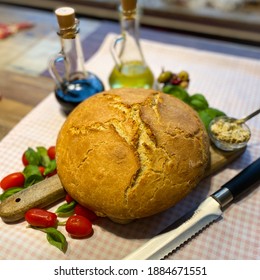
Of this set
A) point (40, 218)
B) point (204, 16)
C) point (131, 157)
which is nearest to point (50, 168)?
point (40, 218)

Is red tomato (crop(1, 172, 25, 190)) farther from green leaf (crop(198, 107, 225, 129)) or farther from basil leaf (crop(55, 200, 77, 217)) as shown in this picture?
green leaf (crop(198, 107, 225, 129))

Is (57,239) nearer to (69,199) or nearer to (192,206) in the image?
(69,199)

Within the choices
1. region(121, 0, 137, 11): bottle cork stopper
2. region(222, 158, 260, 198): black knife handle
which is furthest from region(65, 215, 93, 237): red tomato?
region(121, 0, 137, 11): bottle cork stopper

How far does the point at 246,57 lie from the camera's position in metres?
1.63

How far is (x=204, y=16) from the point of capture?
193 cm

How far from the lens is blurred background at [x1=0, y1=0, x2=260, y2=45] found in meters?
1.88

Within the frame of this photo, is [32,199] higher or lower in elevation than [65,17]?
lower

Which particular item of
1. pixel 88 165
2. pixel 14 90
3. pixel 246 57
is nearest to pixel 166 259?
pixel 88 165

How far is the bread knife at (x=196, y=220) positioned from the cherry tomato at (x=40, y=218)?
0.24m

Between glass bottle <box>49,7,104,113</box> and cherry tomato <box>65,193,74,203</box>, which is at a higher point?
glass bottle <box>49,7,104,113</box>

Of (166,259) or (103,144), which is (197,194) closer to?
(166,259)

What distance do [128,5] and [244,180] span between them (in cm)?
76

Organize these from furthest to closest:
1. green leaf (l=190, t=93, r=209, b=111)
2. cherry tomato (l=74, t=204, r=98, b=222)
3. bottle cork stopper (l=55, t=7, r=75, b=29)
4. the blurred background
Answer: the blurred background < green leaf (l=190, t=93, r=209, b=111) < bottle cork stopper (l=55, t=7, r=75, b=29) < cherry tomato (l=74, t=204, r=98, b=222)

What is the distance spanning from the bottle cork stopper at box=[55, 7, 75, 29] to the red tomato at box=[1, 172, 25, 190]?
0.53 metres
